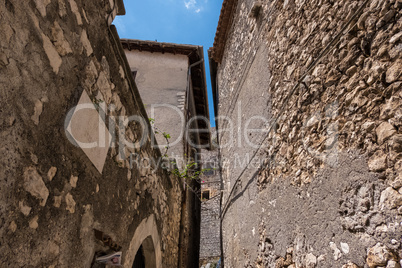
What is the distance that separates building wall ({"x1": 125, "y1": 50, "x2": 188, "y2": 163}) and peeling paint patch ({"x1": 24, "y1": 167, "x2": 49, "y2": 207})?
520 centimetres

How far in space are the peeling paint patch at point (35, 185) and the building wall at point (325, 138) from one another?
170 cm

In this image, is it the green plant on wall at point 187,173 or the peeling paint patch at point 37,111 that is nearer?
the peeling paint patch at point 37,111

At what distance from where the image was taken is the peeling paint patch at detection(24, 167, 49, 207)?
46.0 inches

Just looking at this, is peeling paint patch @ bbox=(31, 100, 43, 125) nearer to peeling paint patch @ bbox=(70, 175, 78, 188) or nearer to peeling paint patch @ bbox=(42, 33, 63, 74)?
peeling paint patch @ bbox=(42, 33, 63, 74)

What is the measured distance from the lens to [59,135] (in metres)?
1.42

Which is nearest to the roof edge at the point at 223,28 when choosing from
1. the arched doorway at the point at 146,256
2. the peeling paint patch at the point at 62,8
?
the peeling paint patch at the point at 62,8

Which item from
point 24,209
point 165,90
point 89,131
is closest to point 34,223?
point 24,209

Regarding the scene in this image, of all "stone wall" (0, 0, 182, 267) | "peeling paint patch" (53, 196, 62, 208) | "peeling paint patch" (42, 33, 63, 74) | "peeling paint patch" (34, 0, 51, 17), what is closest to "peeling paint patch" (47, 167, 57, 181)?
"stone wall" (0, 0, 182, 267)

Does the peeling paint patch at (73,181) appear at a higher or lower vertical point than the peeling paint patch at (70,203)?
higher

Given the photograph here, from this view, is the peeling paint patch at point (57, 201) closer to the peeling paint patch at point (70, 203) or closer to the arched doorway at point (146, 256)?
the peeling paint patch at point (70, 203)

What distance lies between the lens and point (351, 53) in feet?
5.57

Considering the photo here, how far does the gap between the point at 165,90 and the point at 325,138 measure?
232 inches

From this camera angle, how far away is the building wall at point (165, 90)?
22.2 feet

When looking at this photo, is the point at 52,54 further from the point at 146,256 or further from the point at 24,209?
the point at 146,256
